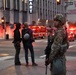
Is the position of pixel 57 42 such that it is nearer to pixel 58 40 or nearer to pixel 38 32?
pixel 58 40

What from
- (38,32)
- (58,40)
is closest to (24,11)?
(38,32)

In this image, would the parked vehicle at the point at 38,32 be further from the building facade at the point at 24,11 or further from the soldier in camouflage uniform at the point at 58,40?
the soldier in camouflage uniform at the point at 58,40

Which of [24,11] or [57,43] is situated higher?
[57,43]

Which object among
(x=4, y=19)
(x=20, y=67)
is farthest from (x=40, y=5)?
(x=20, y=67)

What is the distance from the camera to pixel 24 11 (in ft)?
247

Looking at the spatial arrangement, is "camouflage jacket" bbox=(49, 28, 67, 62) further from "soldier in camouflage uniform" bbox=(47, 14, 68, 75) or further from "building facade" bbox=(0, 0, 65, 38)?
"building facade" bbox=(0, 0, 65, 38)

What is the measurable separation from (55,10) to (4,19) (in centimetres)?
4081

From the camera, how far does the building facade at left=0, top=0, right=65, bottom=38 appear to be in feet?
218

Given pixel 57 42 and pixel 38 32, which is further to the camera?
pixel 38 32

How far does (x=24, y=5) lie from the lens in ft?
247

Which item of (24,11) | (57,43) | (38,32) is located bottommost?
(38,32)

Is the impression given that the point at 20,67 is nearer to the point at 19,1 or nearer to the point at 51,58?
the point at 51,58

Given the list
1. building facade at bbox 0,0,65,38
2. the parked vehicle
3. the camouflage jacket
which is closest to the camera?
the camouflage jacket

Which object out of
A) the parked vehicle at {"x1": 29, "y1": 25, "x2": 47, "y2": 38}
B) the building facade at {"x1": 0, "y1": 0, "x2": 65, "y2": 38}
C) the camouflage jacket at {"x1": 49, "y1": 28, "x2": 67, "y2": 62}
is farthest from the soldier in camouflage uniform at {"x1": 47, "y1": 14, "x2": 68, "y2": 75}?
the building facade at {"x1": 0, "y1": 0, "x2": 65, "y2": 38}
